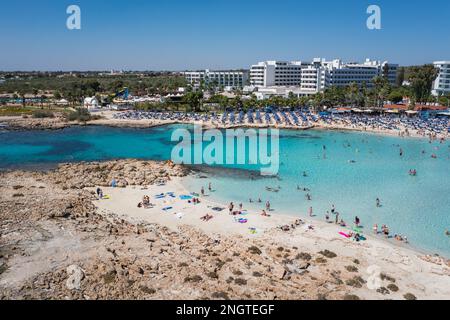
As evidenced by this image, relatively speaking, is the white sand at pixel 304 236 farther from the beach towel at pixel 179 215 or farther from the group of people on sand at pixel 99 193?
the group of people on sand at pixel 99 193

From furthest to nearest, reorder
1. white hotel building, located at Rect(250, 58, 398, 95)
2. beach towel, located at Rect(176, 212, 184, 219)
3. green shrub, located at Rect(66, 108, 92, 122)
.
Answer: white hotel building, located at Rect(250, 58, 398, 95) < green shrub, located at Rect(66, 108, 92, 122) < beach towel, located at Rect(176, 212, 184, 219)

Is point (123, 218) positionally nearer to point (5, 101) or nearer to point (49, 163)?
point (49, 163)

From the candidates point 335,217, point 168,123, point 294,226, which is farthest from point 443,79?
point 294,226

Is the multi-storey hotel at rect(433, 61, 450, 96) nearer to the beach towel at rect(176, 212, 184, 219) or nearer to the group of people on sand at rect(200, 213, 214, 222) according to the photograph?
the group of people on sand at rect(200, 213, 214, 222)

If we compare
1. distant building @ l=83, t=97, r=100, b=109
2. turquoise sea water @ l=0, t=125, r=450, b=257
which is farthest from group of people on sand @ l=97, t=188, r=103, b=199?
distant building @ l=83, t=97, r=100, b=109

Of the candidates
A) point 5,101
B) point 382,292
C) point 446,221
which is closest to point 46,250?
point 382,292

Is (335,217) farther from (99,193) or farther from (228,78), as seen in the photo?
(228,78)
